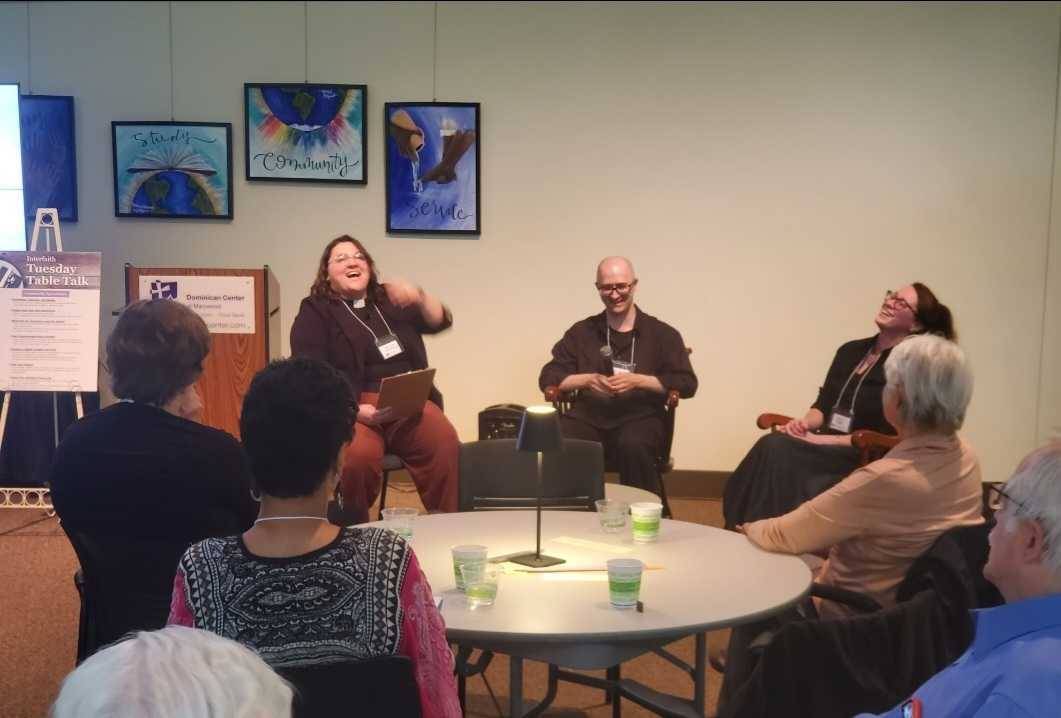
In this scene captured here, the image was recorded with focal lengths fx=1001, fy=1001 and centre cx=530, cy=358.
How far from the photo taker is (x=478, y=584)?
205cm

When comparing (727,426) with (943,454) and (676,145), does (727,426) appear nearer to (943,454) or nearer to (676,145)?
(676,145)

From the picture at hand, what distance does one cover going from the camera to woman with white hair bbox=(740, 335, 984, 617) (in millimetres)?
2439

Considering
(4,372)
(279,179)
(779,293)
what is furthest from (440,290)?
(4,372)

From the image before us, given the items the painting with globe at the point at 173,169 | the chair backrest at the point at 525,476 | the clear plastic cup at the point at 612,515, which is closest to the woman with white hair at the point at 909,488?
the clear plastic cup at the point at 612,515

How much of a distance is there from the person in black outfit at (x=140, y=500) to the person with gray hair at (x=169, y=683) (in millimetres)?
1426

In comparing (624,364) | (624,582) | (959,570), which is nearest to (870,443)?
(624,364)

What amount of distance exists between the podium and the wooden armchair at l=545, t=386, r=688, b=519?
148cm

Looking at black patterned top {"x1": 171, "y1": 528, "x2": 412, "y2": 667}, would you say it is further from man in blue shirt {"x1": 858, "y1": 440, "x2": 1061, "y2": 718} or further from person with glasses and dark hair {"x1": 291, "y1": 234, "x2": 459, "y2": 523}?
person with glasses and dark hair {"x1": 291, "y1": 234, "x2": 459, "y2": 523}

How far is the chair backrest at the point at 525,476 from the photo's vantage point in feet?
11.0

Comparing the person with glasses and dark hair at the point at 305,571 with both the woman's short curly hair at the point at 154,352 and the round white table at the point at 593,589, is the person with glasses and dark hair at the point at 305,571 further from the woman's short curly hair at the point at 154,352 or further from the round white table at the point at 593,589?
the woman's short curly hair at the point at 154,352

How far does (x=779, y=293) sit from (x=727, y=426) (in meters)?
0.86

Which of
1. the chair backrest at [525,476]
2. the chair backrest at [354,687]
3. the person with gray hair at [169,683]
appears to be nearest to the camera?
the person with gray hair at [169,683]

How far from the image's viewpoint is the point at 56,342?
17.5 feet

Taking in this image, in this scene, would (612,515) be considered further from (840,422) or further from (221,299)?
(221,299)
